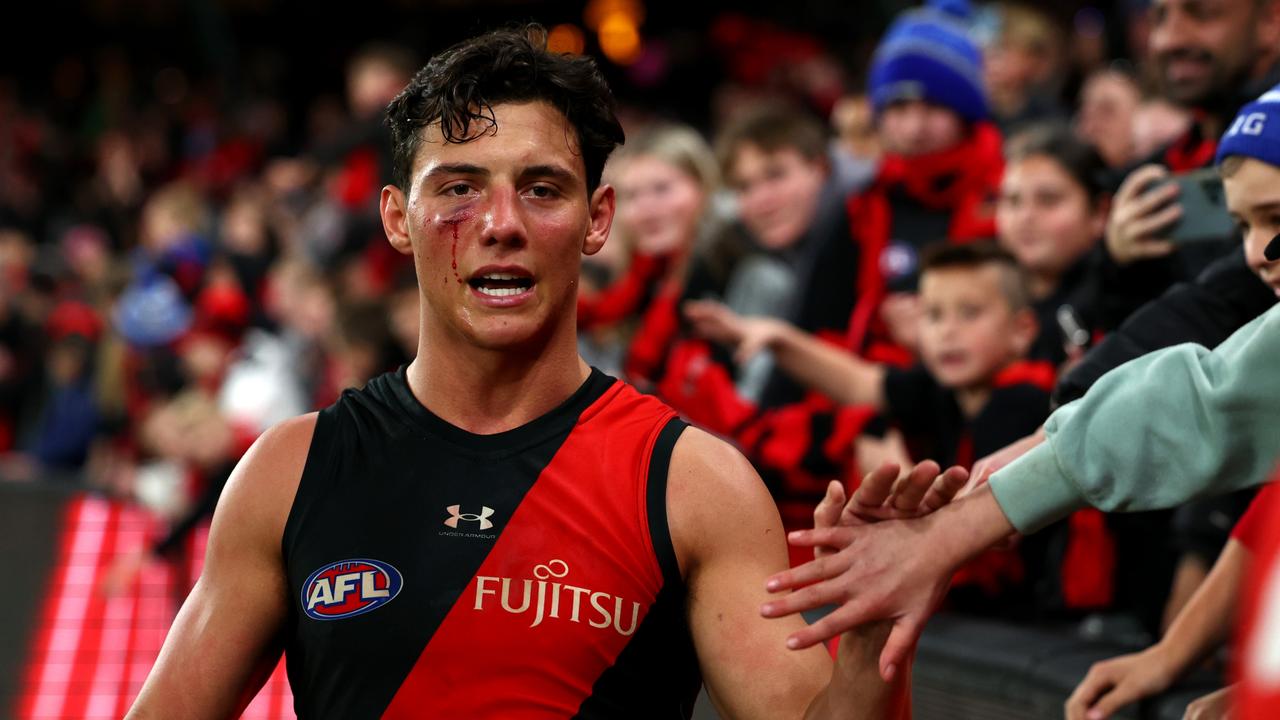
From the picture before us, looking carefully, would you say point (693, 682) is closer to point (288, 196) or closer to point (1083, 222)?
point (1083, 222)

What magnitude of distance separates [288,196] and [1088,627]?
8.96 meters

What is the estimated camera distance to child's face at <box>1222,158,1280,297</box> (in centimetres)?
258

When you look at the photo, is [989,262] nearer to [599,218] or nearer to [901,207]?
[901,207]

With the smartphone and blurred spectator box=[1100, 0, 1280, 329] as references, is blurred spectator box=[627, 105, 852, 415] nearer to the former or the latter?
blurred spectator box=[1100, 0, 1280, 329]

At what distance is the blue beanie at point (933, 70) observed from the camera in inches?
204

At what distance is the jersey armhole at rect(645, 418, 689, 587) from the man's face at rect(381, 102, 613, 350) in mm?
281

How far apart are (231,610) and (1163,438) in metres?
1.38

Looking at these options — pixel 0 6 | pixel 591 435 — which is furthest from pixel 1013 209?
pixel 0 6

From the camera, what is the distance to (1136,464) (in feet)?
7.23

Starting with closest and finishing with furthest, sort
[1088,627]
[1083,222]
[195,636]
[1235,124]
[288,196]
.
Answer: [195,636] < [1235,124] < [1088,627] < [1083,222] < [288,196]

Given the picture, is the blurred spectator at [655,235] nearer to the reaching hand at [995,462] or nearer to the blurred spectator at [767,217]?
the blurred spectator at [767,217]

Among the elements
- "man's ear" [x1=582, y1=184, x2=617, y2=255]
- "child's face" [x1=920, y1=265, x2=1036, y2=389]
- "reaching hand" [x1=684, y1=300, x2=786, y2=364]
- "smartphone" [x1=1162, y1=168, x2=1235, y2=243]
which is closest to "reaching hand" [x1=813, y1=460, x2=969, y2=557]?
"man's ear" [x1=582, y1=184, x2=617, y2=255]

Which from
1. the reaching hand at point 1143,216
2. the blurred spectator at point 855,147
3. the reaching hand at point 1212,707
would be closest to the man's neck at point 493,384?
the reaching hand at point 1212,707

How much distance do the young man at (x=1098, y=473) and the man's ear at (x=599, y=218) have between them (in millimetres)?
665
